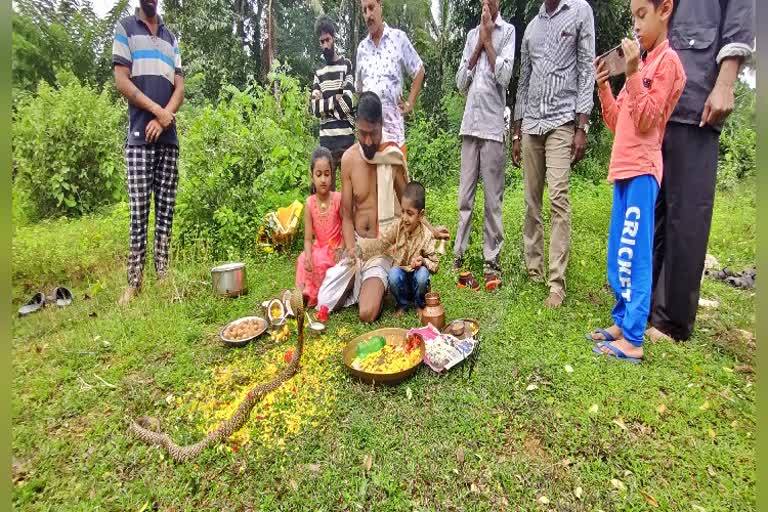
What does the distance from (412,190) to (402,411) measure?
1.72 m

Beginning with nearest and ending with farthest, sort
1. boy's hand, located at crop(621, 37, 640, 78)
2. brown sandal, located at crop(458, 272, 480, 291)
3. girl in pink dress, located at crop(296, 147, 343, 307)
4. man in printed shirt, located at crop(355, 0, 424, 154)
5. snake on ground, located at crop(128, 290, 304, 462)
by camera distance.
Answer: snake on ground, located at crop(128, 290, 304, 462) → boy's hand, located at crop(621, 37, 640, 78) → girl in pink dress, located at crop(296, 147, 343, 307) → brown sandal, located at crop(458, 272, 480, 291) → man in printed shirt, located at crop(355, 0, 424, 154)

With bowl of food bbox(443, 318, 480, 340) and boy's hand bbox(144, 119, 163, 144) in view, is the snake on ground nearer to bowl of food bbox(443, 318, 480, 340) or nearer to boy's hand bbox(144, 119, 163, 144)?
bowl of food bbox(443, 318, 480, 340)

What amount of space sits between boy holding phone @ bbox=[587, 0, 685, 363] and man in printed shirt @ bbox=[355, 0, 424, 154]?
194 centimetres

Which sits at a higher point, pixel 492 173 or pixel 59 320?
pixel 492 173

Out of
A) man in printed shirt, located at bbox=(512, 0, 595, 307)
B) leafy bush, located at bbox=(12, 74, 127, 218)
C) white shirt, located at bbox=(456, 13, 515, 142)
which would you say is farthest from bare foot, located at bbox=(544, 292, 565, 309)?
leafy bush, located at bbox=(12, 74, 127, 218)

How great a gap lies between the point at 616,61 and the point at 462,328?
210 centimetres

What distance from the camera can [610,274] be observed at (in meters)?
3.00

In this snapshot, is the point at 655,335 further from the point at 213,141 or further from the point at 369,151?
the point at 213,141

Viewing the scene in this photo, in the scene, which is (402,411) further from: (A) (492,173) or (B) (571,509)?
(A) (492,173)

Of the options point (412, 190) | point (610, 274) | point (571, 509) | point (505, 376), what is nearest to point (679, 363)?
point (610, 274)

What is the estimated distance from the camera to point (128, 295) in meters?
3.85

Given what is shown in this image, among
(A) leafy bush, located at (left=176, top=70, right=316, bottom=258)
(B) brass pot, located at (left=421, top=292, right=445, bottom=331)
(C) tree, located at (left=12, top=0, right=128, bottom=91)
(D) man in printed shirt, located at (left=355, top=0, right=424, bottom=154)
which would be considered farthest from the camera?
(A) leafy bush, located at (left=176, top=70, right=316, bottom=258)

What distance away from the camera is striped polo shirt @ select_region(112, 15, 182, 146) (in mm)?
3654

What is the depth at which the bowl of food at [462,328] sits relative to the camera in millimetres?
3097
